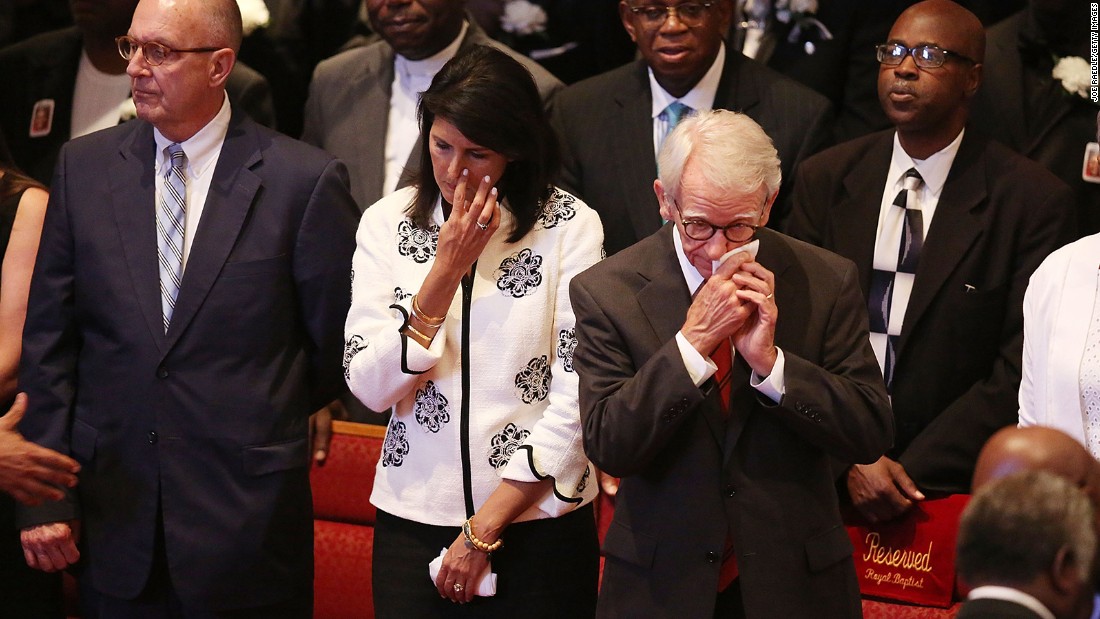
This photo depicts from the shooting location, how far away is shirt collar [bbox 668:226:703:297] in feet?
9.69

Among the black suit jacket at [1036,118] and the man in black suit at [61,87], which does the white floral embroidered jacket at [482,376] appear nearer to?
the black suit jacket at [1036,118]

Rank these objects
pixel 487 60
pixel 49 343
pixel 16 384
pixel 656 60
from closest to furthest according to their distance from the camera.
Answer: pixel 487 60 < pixel 49 343 < pixel 16 384 < pixel 656 60

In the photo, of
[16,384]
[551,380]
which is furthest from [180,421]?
[551,380]

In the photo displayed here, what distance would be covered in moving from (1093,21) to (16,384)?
135 inches

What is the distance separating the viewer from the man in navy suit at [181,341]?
11.4 ft

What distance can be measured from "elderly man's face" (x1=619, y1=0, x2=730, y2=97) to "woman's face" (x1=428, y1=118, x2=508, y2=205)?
121cm

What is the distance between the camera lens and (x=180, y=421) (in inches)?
137

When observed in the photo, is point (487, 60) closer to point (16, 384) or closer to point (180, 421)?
point (180, 421)

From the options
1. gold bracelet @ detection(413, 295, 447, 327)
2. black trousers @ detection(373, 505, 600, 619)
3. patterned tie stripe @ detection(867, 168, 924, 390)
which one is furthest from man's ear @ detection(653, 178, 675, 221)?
patterned tie stripe @ detection(867, 168, 924, 390)

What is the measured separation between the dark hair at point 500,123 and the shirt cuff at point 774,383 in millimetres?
770

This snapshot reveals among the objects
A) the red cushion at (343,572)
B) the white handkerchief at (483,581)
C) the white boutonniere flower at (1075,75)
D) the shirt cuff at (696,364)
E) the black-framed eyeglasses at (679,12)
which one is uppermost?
the shirt cuff at (696,364)

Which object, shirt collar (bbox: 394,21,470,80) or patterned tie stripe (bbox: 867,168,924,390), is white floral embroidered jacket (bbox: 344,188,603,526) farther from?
shirt collar (bbox: 394,21,470,80)

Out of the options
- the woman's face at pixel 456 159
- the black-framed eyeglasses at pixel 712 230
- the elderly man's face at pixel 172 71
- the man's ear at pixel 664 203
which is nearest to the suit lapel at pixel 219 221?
the elderly man's face at pixel 172 71

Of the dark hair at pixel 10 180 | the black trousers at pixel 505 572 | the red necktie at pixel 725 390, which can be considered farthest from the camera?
the dark hair at pixel 10 180
